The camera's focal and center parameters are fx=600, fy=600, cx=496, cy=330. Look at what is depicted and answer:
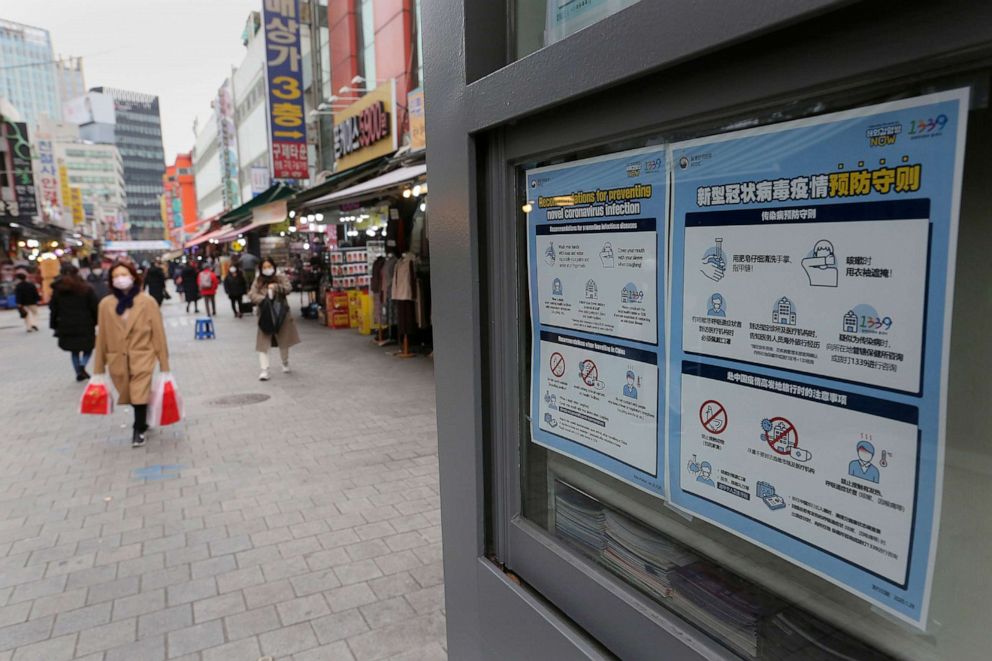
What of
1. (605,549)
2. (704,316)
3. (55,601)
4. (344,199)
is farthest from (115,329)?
(704,316)

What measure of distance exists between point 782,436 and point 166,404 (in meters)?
6.63

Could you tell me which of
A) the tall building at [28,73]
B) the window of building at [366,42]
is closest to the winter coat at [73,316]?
the window of building at [366,42]

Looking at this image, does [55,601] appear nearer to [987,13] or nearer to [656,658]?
[656,658]

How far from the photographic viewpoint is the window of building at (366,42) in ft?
62.8

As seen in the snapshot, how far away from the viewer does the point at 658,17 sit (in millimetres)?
1348

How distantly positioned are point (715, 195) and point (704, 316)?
11.5 inches

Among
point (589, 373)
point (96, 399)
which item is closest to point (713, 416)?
point (589, 373)

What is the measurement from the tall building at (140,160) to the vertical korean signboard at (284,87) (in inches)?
6728

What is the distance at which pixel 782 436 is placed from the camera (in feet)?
4.41

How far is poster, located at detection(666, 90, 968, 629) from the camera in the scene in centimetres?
109

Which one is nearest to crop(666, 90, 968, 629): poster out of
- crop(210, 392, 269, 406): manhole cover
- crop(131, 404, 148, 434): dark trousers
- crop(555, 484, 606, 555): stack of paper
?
crop(555, 484, 606, 555): stack of paper

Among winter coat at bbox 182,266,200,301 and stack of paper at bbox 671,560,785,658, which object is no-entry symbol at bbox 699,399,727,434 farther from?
winter coat at bbox 182,266,200,301

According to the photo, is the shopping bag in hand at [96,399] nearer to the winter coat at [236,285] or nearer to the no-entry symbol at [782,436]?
the no-entry symbol at [782,436]

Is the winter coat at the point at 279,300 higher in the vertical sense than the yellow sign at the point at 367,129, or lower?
lower
